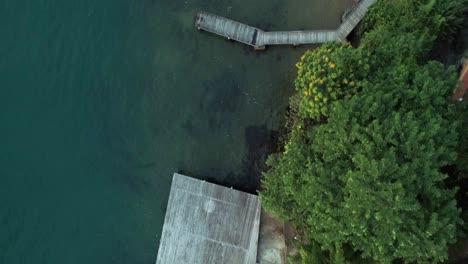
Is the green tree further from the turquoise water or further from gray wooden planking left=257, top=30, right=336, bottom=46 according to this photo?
the turquoise water

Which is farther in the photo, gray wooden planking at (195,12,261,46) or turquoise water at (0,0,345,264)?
gray wooden planking at (195,12,261,46)

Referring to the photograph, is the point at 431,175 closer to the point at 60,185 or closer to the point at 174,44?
the point at 174,44

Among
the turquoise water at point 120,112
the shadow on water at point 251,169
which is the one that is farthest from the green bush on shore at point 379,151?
the turquoise water at point 120,112

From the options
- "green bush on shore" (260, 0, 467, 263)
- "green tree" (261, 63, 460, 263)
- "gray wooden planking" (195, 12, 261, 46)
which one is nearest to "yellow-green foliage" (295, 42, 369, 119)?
"green bush on shore" (260, 0, 467, 263)

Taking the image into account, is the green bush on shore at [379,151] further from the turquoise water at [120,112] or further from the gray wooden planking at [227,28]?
the gray wooden planking at [227,28]

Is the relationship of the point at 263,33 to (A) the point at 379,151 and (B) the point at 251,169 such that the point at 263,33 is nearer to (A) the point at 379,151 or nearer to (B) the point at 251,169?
(B) the point at 251,169

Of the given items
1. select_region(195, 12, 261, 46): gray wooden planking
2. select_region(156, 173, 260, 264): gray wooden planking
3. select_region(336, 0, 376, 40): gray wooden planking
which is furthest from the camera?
select_region(195, 12, 261, 46): gray wooden planking
